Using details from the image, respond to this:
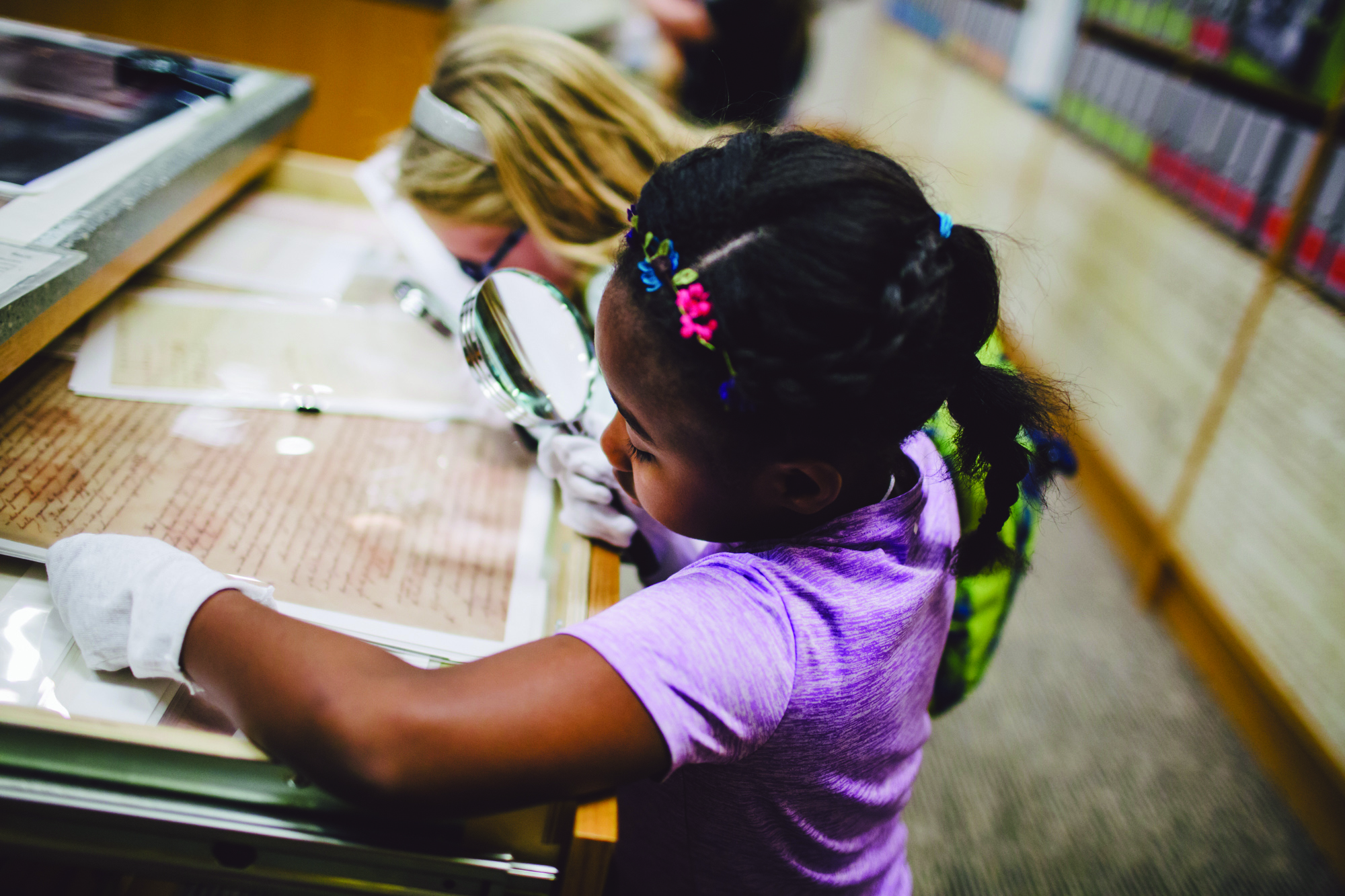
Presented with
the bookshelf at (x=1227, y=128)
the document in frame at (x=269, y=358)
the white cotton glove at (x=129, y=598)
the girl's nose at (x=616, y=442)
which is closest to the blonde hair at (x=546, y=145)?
the document in frame at (x=269, y=358)

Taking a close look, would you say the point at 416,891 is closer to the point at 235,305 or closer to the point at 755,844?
the point at 755,844

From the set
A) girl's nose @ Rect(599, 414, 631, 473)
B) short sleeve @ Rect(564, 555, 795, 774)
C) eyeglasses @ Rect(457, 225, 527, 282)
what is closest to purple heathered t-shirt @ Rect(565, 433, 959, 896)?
short sleeve @ Rect(564, 555, 795, 774)

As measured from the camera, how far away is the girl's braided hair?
0.45 meters

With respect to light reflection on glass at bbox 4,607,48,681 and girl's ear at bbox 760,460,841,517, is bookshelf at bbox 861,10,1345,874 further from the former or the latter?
light reflection on glass at bbox 4,607,48,681

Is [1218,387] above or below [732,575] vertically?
below

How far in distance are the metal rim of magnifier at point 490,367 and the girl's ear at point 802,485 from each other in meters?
0.32

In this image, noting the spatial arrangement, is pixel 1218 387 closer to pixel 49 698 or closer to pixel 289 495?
pixel 289 495

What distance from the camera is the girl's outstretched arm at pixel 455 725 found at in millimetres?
431

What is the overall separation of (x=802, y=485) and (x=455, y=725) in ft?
0.82

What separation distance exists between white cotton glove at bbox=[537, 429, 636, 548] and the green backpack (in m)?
0.27

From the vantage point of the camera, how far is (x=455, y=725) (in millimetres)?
432

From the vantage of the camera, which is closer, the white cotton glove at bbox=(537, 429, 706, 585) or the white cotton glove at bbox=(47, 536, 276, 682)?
the white cotton glove at bbox=(47, 536, 276, 682)

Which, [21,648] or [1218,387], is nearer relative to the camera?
[21,648]

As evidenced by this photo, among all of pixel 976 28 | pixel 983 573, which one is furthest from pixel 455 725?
pixel 976 28
